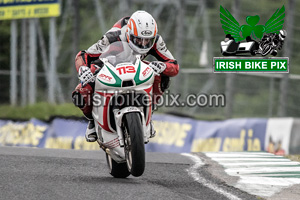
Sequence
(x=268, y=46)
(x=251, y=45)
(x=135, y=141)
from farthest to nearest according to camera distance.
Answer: (x=251, y=45), (x=268, y=46), (x=135, y=141)

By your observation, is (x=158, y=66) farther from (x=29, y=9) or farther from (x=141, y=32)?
(x=29, y=9)

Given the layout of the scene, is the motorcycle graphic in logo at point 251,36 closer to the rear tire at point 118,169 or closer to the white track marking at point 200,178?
the white track marking at point 200,178

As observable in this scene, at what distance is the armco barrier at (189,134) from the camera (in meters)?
13.3

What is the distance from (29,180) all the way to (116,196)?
3.85 ft

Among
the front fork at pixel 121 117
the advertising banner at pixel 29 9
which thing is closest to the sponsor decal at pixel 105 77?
the front fork at pixel 121 117

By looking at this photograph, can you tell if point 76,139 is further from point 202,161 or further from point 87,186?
point 87,186

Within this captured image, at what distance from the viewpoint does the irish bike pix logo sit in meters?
15.9

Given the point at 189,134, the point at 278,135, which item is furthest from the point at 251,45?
the point at 278,135

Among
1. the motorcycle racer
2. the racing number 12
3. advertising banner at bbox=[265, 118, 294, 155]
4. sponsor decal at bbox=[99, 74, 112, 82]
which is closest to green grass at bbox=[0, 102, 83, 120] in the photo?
advertising banner at bbox=[265, 118, 294, 155]

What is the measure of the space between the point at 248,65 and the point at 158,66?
8763 millimetres

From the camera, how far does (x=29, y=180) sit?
7.65 metres

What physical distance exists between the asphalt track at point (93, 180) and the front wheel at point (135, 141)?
23 centimetres

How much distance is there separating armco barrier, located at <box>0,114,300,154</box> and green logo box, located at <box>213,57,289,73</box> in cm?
201

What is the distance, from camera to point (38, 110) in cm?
2203
